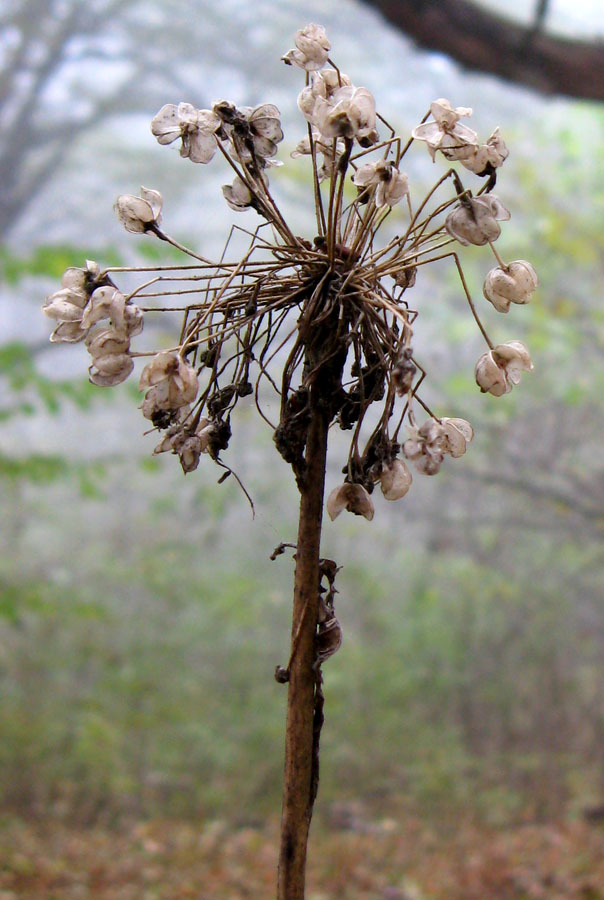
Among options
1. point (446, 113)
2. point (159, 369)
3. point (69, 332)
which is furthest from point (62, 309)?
point (446, 113)

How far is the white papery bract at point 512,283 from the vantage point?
1.10 meters

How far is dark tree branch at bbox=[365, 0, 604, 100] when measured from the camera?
3.27 metres

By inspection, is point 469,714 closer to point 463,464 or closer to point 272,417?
point 463,464

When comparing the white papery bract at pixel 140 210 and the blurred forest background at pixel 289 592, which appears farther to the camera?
the blurred forest background at pixel 289 592

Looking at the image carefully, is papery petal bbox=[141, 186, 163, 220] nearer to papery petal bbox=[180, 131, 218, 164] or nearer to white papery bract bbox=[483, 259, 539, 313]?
papery petal bbox=[180, 131, 218, 164]

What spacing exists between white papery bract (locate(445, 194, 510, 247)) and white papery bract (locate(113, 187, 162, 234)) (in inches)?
14.8

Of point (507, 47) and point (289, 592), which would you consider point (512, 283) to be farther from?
point (289, 592)

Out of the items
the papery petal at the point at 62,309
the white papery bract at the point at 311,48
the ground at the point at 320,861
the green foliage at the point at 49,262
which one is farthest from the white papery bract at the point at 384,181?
the ground at the point at 320,861

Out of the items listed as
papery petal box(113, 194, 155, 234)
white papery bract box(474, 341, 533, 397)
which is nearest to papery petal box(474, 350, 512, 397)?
white papery bract box(474, 341, 533, 397)

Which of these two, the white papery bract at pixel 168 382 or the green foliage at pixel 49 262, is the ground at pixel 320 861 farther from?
the white papery bract at pixel 168 382

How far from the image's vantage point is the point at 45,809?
224 inches

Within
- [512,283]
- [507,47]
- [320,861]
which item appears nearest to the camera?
[512,283]

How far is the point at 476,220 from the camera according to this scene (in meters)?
1.03

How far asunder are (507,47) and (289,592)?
5736 mm
